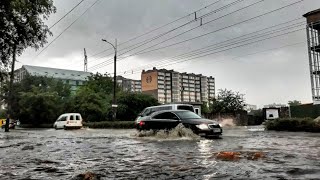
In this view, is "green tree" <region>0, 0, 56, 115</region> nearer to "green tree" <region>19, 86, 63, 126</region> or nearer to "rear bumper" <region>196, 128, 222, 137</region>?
"rear bumper" <region>196, 128, 222, 137</region>

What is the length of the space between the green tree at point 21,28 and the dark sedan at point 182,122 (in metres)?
8.08

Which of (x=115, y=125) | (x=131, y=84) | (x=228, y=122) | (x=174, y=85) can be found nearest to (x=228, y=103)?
(x=228, y=122)

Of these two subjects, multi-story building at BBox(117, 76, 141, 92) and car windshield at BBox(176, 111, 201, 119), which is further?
multi-story building at BBox(117, 76, 141, 92)

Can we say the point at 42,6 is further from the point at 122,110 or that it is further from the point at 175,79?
the point at 175,79

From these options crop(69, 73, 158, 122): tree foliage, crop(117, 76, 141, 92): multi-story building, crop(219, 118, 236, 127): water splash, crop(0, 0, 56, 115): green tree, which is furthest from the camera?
crop(117, 76, 141, 92): multi-story building

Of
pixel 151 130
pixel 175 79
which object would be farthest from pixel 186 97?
pixel 151 130

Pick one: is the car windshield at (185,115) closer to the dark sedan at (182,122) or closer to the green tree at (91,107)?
the dark sedan at (182,122)

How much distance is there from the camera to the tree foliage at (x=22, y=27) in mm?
9714

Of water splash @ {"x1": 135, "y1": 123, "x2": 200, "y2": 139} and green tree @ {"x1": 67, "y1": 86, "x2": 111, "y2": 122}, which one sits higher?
green tree @ {"x1": 67, "y1": 86, "x2": 111, "y2": 122}

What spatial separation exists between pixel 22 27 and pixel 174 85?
102830 mm

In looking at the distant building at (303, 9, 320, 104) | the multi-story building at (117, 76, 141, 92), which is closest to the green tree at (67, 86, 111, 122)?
the distant building at (303, 9, 320, 104)

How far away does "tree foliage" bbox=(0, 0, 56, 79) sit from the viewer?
31.9 ft

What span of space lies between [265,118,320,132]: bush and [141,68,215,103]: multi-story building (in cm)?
8185

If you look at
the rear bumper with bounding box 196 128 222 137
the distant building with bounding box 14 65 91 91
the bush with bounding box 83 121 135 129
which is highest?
the distant building with bounding box 14 65 91 91
